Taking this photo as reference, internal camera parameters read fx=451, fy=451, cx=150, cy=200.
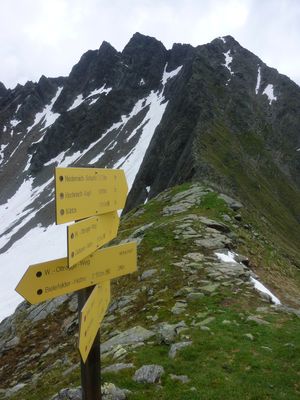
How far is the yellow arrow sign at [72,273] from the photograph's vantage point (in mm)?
6152

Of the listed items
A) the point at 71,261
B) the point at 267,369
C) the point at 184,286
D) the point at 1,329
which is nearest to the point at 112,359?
the point at 267,369

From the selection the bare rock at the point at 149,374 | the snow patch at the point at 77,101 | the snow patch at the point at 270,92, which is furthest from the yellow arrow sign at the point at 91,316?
the snow patch at the point at 77,101

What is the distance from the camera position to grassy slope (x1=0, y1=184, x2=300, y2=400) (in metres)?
10.5

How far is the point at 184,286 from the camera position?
58.3ft

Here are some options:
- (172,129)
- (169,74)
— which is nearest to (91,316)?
(172,129)

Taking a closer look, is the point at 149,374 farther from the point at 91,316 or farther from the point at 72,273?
Result: the point at 72,273

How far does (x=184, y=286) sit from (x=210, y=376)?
6892mm

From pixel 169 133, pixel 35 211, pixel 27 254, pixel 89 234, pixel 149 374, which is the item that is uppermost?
pixel 169 133

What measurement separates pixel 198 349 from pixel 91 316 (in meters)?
6.36

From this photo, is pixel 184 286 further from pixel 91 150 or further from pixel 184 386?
pixel 91 150

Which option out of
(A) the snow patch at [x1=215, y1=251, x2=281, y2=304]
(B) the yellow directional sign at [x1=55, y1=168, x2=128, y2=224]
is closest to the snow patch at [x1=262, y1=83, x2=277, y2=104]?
(A) the snow patch at [x1=215, y1=251, x2=281, y2=304]

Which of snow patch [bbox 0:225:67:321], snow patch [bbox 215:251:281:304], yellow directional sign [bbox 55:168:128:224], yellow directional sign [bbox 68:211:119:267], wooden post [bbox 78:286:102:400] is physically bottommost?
snow patch [bbox 0:225:67:321]

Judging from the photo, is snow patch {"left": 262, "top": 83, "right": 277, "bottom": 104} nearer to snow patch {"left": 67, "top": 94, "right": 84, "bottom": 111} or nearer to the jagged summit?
the jagged summit

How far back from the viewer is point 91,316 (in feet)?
22.2
